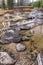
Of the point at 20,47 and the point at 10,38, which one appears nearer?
the point at 20,47

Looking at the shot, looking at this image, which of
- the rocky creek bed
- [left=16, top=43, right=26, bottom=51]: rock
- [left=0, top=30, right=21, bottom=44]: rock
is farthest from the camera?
[left=0, top=30, right=21, bottom=44]: rock

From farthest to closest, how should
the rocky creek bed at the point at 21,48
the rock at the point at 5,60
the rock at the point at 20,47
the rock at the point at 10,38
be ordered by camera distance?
1. the rock at the point at 10,38
2. the rock at the point at 20,47
3. the rocky creek bed at the point at 21,48
4. the rock at the point at 5,60

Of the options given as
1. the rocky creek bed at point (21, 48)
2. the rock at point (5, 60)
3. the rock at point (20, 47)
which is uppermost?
the rock at point (5, 60)

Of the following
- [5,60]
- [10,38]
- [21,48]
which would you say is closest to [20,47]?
[21,48]

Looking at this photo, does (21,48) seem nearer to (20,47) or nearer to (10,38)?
(20,47)

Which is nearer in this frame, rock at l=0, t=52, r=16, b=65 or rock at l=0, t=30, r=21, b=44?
rock at l=0, t=52, r=16, b=65

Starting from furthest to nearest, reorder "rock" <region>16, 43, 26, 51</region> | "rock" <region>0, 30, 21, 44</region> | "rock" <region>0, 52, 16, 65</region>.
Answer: "rock" <region>0, 30, 21, 44</region>
"rock" <region>16, 43, 26, 51</region>
"rock" <region>0, 52, 16, 65</region>

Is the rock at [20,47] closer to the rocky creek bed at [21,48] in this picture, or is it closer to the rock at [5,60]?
the rocky creek bed at [21,48]

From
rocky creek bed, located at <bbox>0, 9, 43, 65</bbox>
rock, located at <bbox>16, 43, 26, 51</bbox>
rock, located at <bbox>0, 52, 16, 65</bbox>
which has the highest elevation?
rock, located at <bbox>0, 52, 16, 65</bbox>

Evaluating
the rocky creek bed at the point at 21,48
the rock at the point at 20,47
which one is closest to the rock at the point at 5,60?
the rocky creek bed at the point at 21,48

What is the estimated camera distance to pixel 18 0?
970 centimetres

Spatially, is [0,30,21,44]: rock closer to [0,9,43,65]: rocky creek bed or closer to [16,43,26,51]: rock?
[0,9,43,65]: rocky creek bed

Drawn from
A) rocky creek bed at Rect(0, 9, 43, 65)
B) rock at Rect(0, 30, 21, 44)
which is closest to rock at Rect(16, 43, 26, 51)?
rocky creek bed at Rect(0, 9, 43, 65)

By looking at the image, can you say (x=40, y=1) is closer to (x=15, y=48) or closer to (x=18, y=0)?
(x=18, y=0)
